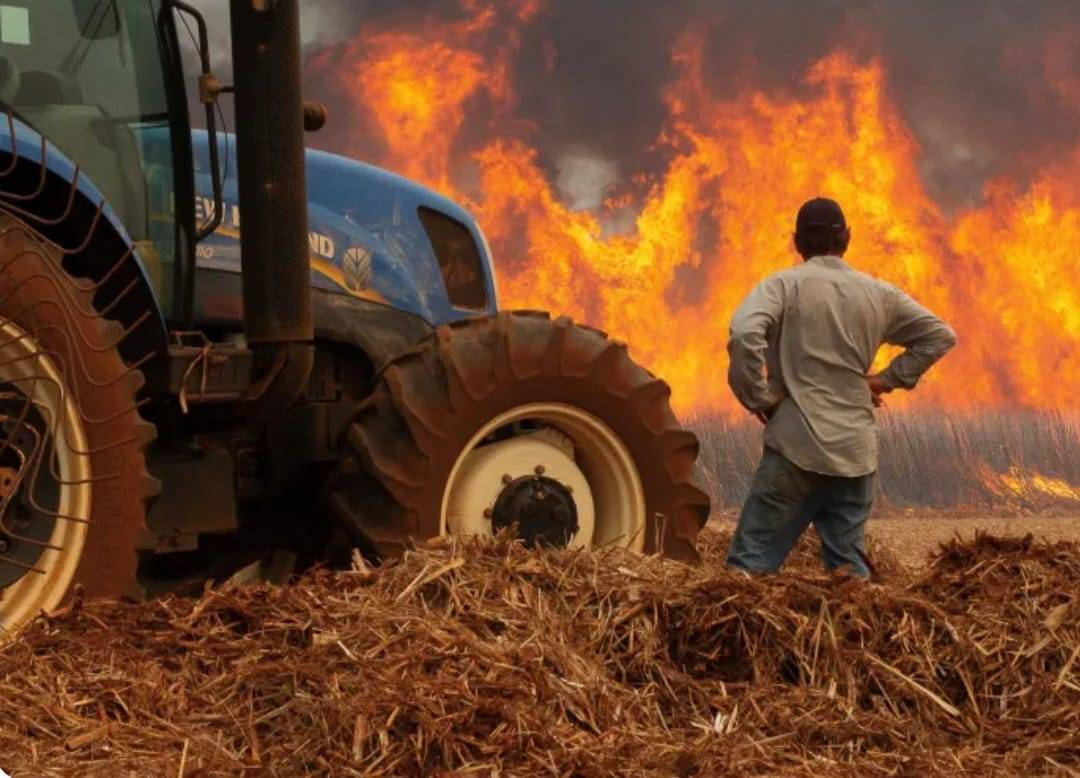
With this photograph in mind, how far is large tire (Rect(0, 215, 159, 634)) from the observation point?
5207mm

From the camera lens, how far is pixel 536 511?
6.80m

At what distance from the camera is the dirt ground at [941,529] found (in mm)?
10891

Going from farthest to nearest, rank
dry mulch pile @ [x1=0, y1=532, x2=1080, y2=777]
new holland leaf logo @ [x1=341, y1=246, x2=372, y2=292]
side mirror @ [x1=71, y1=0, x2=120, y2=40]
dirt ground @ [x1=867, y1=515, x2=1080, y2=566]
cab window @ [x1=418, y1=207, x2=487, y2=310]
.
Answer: dirt ground @ [x1=867, y1=515, x2=1080, y2=566], cab window @ [x1=418, y1=207, x2=487, y2=310], new holland leaf logo @ [x1=341, y1=246, x2=372, y2=292], side mirror @ [x1=71, y1=0, x2=120, y2=40], dry mulch pile @ [x1=0, y1=532, x2=1080, y2=777]

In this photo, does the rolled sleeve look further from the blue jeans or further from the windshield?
the windshield

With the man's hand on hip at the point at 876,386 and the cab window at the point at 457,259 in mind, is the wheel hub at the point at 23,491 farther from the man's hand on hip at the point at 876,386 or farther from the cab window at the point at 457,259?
the man's hand on hip at the point at 876,386

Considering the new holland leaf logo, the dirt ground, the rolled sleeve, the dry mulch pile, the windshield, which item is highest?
the windshield

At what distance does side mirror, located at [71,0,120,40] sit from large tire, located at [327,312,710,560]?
5.28 feet

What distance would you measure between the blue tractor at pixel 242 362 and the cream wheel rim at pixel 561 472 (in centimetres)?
1

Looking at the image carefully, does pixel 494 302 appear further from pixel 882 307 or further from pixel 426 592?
pixel 426 592

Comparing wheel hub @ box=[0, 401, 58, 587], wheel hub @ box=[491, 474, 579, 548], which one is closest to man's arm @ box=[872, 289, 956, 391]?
wheel hub @ box=[491, 474, 579, 548]

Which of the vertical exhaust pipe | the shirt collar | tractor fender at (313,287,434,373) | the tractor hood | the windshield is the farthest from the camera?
tractor fender at (313,287,434,373)

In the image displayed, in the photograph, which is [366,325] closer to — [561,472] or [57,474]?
[561,472]

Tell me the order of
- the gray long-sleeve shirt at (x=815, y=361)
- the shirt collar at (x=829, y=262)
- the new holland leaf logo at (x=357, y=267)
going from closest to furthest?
the gray long-sleeve shirt at (x=815, y=361) < the shirt collar at (x=829, y=262) < the new holland leaf logo at (x=357, y=267)

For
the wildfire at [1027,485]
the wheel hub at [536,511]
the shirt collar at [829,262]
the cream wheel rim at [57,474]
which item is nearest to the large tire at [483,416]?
the wheel hub at [536,511]
